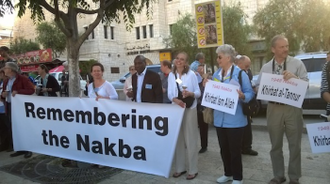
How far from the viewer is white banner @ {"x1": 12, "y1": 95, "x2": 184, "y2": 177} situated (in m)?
3.94

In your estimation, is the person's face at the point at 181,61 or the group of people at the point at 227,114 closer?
the group of people at the point at 227,114

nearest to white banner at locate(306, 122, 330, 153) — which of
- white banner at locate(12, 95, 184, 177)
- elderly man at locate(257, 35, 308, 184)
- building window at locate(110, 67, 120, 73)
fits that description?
elderly man at locate(257, 35, 308, 184)

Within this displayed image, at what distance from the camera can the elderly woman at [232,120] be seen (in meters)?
3.62

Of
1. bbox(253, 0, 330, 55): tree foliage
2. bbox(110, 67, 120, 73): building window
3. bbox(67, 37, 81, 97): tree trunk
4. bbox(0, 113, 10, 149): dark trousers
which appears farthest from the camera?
bbox(110, 67, 120, 73): building window

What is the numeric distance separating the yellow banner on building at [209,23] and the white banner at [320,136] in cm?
353

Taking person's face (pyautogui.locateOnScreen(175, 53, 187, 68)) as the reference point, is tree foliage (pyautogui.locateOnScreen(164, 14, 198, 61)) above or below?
above

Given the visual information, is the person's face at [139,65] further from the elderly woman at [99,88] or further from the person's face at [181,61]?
the elderly woman at [99,88]

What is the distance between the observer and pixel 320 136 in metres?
3.52

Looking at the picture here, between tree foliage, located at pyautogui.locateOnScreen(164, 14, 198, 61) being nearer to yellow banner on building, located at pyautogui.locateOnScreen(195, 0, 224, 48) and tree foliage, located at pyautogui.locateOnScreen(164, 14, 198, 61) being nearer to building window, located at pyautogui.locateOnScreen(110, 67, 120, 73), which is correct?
building window, located at pyautogui.locateOnScreen(110, 67, 120, 73)

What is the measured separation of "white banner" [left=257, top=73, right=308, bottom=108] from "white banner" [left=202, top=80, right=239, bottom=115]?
0.41 metres

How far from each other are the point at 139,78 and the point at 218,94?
1.36 metres

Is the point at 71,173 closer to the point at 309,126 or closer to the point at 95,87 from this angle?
the point at 95,87

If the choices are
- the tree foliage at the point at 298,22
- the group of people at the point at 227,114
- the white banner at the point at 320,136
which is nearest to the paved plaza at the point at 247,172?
the group of people at the point at 227,114

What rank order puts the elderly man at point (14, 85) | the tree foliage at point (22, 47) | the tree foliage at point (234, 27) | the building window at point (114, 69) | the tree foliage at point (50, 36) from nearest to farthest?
the elderly man at point (14, 85)
the tree foliage at point (234, 27)
the tree foliage at point (50, 36)
the building window at point (114, 69)
the tree foliage at point (22, 47)
